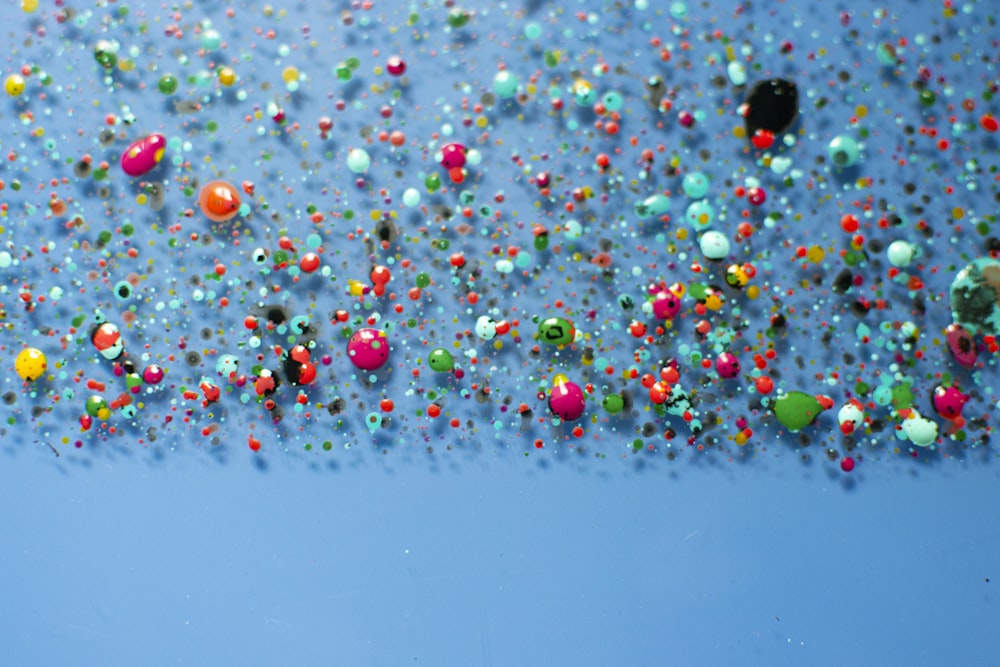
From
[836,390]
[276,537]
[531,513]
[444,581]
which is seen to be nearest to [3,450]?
[276,537]

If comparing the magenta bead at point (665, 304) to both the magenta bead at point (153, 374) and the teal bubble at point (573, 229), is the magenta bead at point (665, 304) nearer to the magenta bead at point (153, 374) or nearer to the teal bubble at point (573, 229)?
the teal bubble at point (573, 229)

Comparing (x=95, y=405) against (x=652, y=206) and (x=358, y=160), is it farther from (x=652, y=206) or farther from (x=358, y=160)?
(x=652, y=206)

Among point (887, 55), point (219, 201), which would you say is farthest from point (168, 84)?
point (887, 55)

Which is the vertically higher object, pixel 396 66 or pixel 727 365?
pixel 396 66

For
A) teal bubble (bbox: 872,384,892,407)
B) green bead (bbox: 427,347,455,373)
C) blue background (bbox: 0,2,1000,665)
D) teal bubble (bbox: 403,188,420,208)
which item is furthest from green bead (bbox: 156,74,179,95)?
teal bubble (bbox: 872,384,892,407)

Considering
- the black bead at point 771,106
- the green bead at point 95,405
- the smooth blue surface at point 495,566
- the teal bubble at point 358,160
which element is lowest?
the smooth blue surface at point 495,566

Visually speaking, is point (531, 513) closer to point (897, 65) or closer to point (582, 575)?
point (582, 575)

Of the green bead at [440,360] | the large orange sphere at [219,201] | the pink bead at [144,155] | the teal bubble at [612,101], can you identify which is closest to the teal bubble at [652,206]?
the teal bubble at [612,101]
